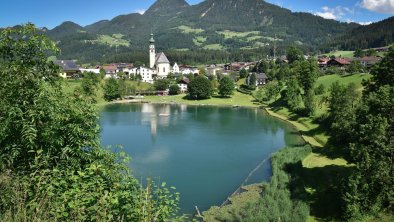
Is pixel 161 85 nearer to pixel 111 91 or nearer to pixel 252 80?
pixel 111 91

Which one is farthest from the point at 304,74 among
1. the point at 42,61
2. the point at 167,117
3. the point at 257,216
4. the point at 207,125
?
the point at 42,61

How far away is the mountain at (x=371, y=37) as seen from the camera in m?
135

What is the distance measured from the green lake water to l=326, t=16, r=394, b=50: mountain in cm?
10275

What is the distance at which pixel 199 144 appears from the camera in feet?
115

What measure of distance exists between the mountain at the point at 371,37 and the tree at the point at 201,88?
306 ft

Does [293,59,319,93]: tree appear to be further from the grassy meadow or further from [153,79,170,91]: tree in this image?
[153,79,170,91]: tree

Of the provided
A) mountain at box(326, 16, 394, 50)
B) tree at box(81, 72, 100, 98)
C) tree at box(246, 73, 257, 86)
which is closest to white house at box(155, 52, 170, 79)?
tree at box(246, 73, 257, 86)

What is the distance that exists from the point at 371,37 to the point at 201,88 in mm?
105864

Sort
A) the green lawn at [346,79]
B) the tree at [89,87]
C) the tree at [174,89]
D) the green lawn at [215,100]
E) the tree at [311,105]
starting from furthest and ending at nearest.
A: the tree at [174,89] < the green lawn at [215,100] < the green lawn at [346,79] < the tree at [311,105] < the tree at [89,87]

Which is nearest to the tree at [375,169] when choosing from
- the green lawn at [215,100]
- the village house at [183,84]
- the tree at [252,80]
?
the green lawn at [215,100]

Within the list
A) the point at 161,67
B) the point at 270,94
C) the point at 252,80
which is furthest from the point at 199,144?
the point at 161,67

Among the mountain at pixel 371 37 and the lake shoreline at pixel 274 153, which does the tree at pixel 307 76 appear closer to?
the lake shoreline at pixel 274 153

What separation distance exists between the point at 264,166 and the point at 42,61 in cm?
2170

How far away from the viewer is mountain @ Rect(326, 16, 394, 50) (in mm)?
135375
